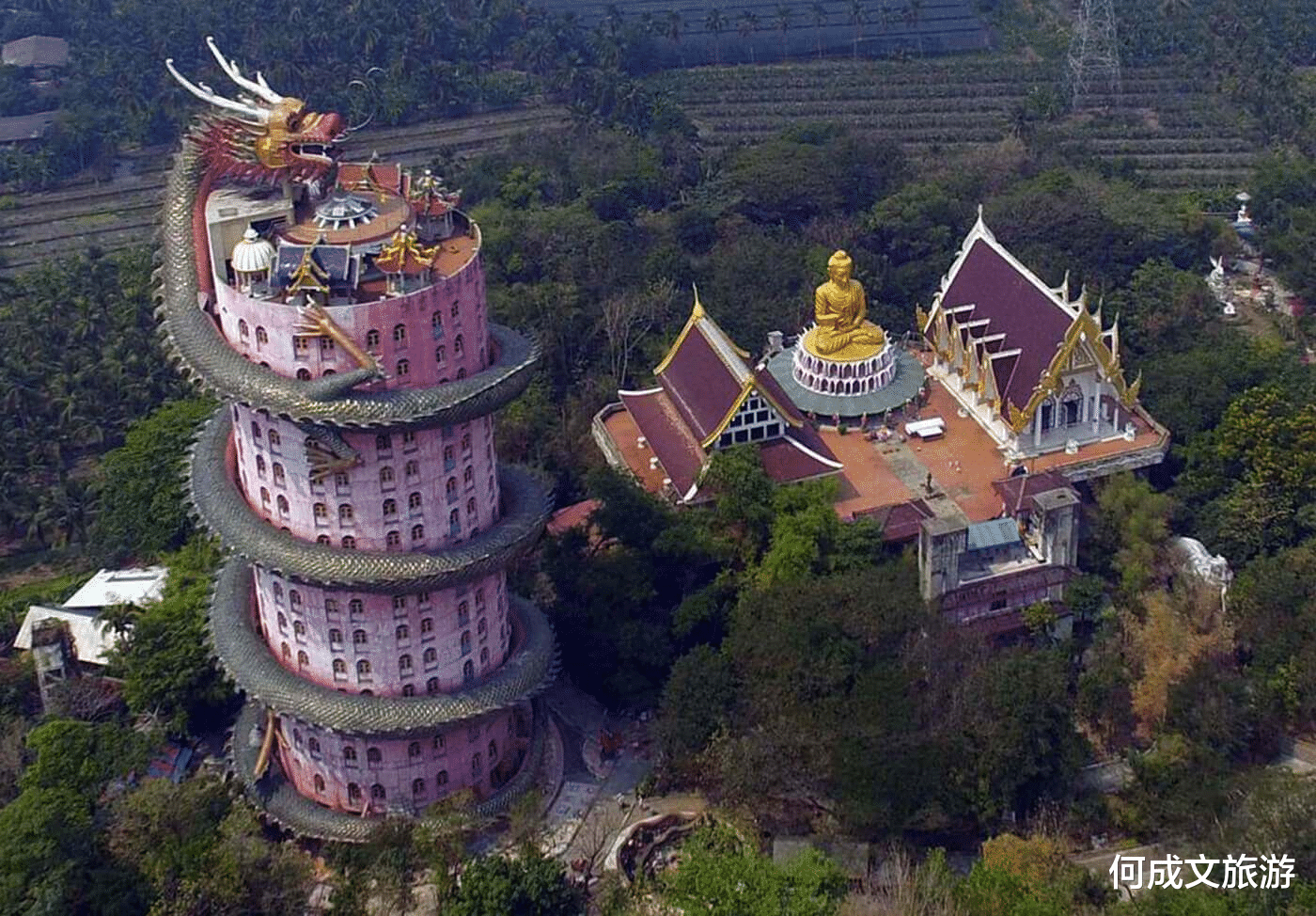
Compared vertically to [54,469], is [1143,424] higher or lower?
higher

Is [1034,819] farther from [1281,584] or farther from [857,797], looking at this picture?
[1281,584]

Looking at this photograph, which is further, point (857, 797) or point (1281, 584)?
point (1281, 584)

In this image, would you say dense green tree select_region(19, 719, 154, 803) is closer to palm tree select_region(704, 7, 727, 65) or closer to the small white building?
the small white building

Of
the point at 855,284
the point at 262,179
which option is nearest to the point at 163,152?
the point at 855,284

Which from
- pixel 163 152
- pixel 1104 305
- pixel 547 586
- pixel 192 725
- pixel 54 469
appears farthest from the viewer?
pixel 163 152

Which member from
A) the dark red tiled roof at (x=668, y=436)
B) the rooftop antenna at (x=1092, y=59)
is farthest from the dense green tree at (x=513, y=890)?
the rooftop antenna at (x=1092, y=59)

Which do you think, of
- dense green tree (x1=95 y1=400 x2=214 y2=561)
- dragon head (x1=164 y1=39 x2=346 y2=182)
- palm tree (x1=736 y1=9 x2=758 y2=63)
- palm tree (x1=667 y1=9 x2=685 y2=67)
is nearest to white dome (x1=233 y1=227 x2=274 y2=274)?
dragon head (x1=164 y1=39 x2=346 y2=182)

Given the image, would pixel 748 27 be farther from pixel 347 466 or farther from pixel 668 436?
pixel 347 466
